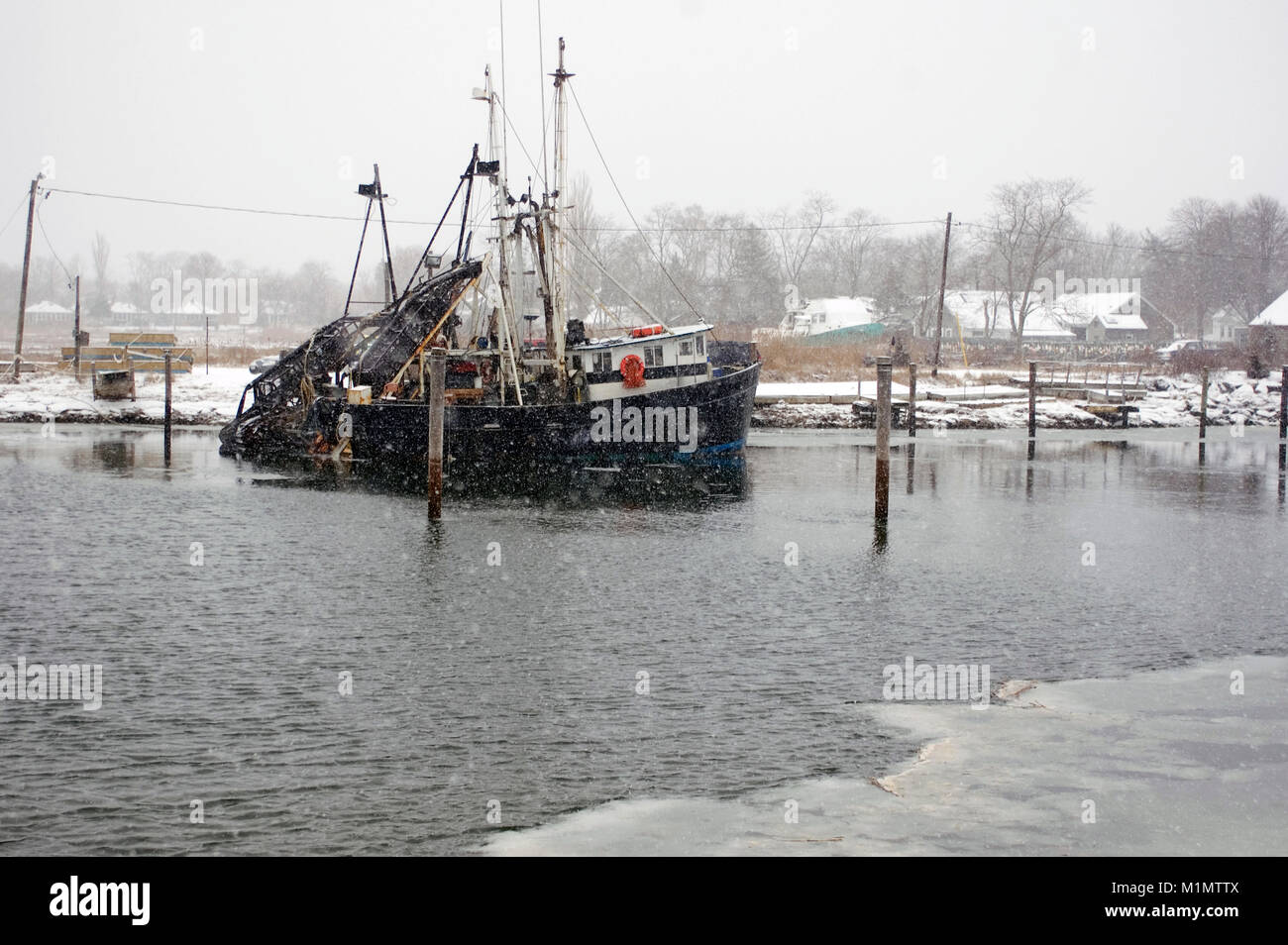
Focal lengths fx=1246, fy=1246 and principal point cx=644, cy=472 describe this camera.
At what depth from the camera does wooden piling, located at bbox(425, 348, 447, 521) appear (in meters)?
21.7

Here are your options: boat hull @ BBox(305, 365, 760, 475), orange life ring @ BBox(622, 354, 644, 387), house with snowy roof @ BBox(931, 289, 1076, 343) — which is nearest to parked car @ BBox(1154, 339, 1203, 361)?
house with snowy roof @ BBox(931, 289, 1076, 343)

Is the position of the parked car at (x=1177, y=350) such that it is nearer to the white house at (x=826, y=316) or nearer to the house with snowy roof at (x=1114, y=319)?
the house with snowy roof at (x=1114, y=319)

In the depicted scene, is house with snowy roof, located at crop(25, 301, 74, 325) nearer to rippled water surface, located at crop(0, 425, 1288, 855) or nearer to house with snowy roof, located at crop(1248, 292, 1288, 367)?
house with snowy roof, located at crop(1248, 292, 1288, 367)

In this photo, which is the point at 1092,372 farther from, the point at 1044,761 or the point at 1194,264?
the point at 1044,761

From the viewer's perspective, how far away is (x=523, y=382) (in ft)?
107

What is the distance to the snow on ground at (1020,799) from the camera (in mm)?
7707

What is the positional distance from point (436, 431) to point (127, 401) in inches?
1220

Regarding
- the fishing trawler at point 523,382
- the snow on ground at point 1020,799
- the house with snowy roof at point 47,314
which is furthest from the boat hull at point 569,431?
the house with snowy roof at point 47,314

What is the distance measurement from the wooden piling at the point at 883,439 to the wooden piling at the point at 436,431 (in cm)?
759

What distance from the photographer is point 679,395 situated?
31.6 meters

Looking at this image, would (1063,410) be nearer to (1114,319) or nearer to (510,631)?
(510,631)

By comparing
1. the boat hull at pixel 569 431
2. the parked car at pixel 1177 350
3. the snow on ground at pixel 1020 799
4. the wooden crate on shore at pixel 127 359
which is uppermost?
the parked car at pixel 1177 350

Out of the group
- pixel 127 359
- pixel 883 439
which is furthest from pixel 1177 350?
pixel 883 439
